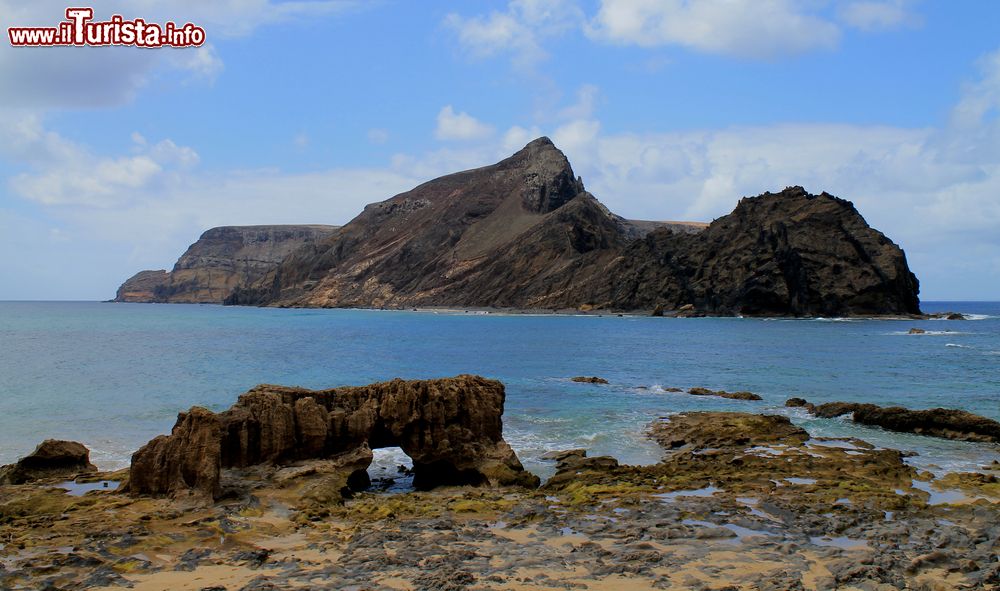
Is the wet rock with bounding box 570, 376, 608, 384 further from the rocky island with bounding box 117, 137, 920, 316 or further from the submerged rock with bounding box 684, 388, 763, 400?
the rocky island with bounding box 117, 137, 920, 316

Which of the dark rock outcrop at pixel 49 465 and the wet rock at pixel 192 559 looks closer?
the wet rock at pixel 192 559

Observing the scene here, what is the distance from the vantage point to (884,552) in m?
11.5

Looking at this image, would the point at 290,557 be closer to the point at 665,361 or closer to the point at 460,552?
the point at 460,552

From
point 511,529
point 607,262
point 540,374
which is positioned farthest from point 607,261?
point 511,529

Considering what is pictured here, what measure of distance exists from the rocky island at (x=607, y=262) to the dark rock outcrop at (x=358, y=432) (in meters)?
105

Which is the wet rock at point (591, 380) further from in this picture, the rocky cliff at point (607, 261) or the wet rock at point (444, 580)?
the rocky cliff at point (607, 261)

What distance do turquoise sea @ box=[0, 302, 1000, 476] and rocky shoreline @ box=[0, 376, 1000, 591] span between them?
3.51 m

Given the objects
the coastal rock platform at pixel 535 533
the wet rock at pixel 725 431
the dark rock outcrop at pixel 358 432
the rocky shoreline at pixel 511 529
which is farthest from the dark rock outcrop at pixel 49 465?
the wet rock at pixel 725 431

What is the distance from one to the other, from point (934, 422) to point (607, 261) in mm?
123749

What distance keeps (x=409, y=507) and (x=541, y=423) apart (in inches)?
512

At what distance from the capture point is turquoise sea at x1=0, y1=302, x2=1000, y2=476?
24.5 m

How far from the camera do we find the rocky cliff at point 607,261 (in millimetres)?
112688

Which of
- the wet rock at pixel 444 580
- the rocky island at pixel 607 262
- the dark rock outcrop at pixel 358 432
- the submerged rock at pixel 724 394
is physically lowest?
the submerged rock at pixel 724 394

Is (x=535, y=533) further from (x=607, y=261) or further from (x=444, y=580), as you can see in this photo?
(x=607, y=261)
